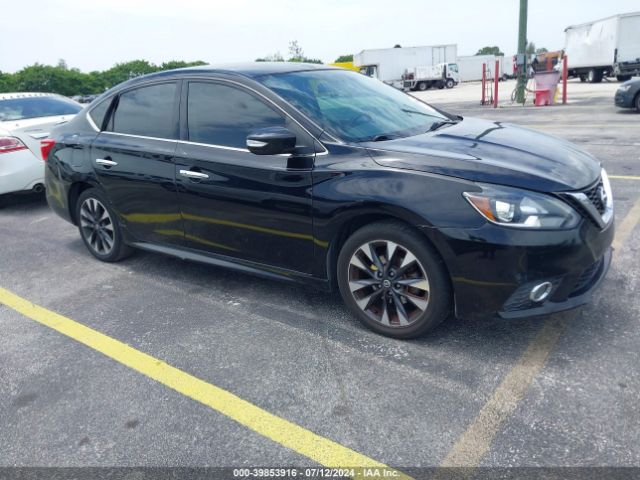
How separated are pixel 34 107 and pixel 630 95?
12.6 meters

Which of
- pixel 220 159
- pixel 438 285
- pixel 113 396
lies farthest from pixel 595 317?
pixel 113 396

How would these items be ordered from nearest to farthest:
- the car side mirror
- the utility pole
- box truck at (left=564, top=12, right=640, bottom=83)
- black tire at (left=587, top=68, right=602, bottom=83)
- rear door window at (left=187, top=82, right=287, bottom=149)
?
the car side mirror, rear door window at (left=187, top=82, right=287, bottom=149), the utility pole, box truck at (left=564, top=12, right=640, bottom=83), black tire at (left=587, top=68, right=602, bottom=83)

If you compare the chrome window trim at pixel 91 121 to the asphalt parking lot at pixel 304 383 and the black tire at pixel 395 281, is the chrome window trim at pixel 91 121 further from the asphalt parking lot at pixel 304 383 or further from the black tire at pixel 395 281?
the black tire at pixel 395 281

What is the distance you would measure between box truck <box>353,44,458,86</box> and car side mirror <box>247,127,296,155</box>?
40.4 meters

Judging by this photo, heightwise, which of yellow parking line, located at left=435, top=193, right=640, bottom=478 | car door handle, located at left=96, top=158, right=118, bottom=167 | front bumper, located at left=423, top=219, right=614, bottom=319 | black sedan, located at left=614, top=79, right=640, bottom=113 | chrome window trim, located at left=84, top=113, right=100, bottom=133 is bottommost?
yellow parking line, located at left=435, top=193, right=640, bottom=478

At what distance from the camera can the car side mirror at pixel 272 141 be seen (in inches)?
121

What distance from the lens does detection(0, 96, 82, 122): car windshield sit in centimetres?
718

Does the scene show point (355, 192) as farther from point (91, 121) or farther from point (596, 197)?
point (91, 121)

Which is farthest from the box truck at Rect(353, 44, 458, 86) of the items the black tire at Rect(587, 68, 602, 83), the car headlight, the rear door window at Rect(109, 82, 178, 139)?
the car headlight

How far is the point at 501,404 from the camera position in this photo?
253 centimetres

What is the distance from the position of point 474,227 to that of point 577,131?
943 cm

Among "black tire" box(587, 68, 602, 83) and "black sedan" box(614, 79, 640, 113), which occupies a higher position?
"black sedan" box(614, 79, 640, 113)

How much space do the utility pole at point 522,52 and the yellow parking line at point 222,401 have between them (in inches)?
714

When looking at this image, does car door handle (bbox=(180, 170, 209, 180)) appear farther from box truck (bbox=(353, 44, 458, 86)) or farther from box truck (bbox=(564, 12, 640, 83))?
box truck (bbox=(353, 44, 458, 86))
